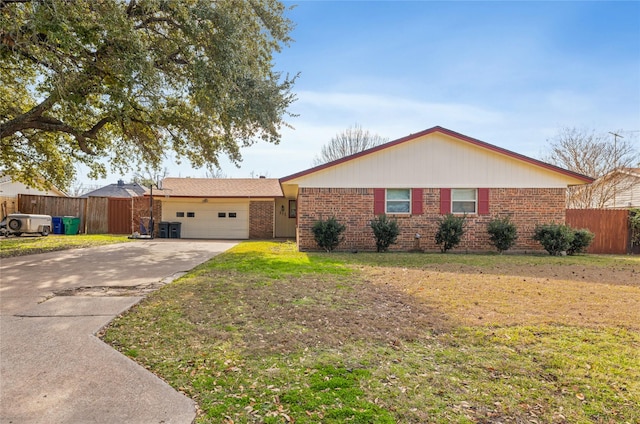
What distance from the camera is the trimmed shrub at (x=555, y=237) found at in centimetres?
1225

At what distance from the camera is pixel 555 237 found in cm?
1232

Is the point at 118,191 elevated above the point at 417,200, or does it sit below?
above

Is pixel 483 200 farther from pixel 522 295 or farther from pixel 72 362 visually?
pixel 72 362

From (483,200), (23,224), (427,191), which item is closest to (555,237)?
(483,200)

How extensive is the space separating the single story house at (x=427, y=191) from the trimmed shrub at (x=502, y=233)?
385 mm

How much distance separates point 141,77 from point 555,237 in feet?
44.5

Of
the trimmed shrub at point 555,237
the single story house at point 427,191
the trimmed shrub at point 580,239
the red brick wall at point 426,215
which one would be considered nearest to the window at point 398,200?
the single story house at point 427,191

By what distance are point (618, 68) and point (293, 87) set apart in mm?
10621

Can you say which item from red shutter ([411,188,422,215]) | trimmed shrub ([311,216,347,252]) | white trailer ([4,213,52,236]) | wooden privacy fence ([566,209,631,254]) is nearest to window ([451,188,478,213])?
red shutter ([411,188,422,215])

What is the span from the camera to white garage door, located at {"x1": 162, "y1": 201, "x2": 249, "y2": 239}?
20219 millimetres

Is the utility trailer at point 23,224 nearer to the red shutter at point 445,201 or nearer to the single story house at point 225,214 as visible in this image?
the single story house at point 225,214

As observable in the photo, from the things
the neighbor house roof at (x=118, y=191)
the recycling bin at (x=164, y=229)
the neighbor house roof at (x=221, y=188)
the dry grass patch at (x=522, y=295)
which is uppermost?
the neighbor house roof at (x=118, y=191)

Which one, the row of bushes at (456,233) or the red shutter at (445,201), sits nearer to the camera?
the row of bushes at (456,233)

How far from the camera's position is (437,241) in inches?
499
